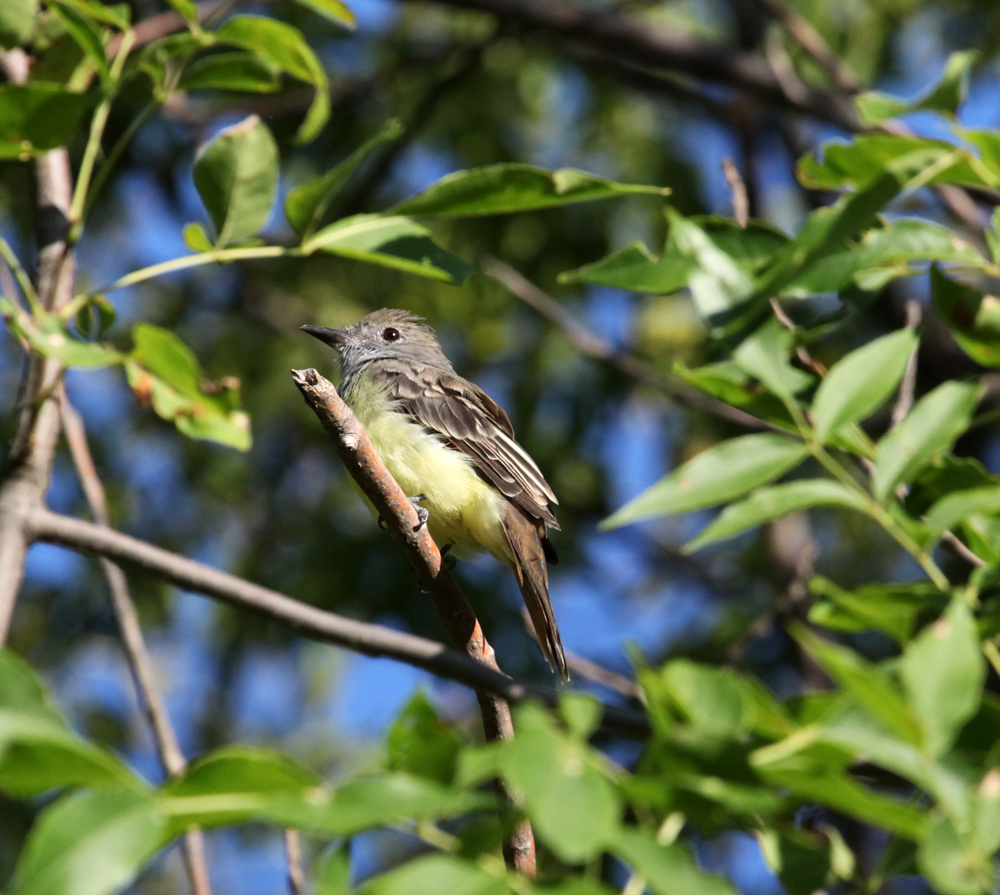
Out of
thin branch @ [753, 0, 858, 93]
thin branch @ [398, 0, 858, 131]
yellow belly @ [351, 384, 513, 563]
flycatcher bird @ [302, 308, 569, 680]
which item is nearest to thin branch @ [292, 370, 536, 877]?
flycatcher bird @ [302, 308, 569, 680]

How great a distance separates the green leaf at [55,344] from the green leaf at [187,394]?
0.07 m

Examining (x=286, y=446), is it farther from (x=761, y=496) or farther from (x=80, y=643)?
(x=761, y=496)

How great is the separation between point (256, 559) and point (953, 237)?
6.68 m

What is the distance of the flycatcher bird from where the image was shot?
5402mm

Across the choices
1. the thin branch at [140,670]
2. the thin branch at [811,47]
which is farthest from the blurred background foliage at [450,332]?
the thin branch at [140,670]

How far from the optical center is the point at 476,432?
5.67 m

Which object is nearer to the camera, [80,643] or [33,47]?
[33,47]

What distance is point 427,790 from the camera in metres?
1.46

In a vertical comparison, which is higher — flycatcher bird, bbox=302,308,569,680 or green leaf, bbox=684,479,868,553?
flycatcher bird, bbox=302,308,569,680

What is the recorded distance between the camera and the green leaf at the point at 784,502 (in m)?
1.78

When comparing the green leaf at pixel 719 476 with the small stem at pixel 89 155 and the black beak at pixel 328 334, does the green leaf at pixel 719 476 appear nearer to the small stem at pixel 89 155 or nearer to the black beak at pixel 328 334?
the small stem at pixel 89 155

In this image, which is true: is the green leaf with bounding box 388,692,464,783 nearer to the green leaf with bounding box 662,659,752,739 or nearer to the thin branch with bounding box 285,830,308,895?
the green leaf with bounding box 662,659,752,739

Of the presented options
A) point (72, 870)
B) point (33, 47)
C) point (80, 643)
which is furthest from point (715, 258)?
point (80, 643)

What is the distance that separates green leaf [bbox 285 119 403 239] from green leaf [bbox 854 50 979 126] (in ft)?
3.05
